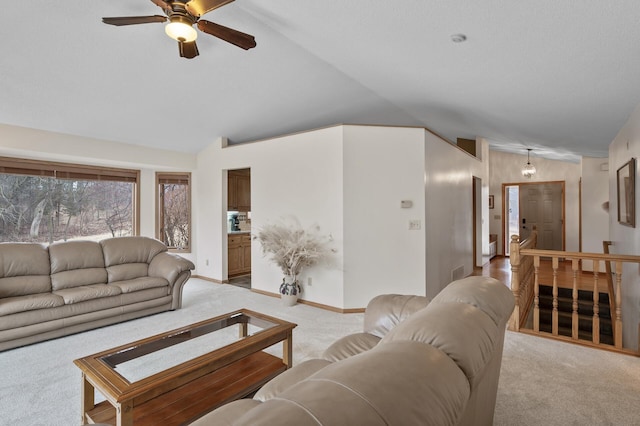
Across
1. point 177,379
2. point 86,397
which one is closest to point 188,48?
point 177,379

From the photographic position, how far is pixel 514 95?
10.7ft

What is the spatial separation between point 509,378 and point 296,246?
110 inches

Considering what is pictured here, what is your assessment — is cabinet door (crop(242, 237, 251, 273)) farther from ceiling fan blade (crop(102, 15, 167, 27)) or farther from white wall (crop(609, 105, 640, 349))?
white wall (crop(609, 105, 640, 349))

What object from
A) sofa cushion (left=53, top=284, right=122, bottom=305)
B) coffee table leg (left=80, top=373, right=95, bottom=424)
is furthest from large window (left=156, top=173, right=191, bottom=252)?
coffee table leg (left=80, top=373, right=95, bottom=424)

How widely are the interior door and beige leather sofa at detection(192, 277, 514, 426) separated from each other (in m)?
8.49

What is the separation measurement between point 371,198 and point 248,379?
9.14ft

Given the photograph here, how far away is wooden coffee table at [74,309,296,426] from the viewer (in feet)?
5.40

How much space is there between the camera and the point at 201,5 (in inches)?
88.5

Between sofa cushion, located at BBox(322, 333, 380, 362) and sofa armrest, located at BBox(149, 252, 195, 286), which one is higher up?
sofa armrest, located at BBox(149, 252, 195, 286)

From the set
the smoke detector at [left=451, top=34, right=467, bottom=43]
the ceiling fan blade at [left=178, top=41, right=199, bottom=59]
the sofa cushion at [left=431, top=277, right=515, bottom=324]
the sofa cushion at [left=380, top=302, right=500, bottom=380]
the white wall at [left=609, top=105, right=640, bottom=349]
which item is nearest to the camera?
the sofa cushion at [left=380, top=302, right=500, bottom=380]

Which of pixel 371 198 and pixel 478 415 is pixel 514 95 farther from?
pixel 478 415

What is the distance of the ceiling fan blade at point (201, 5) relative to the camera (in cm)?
220

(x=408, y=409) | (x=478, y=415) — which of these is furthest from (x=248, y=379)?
(x=408, y=409)

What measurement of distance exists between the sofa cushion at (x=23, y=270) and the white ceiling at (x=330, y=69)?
5.87ft
